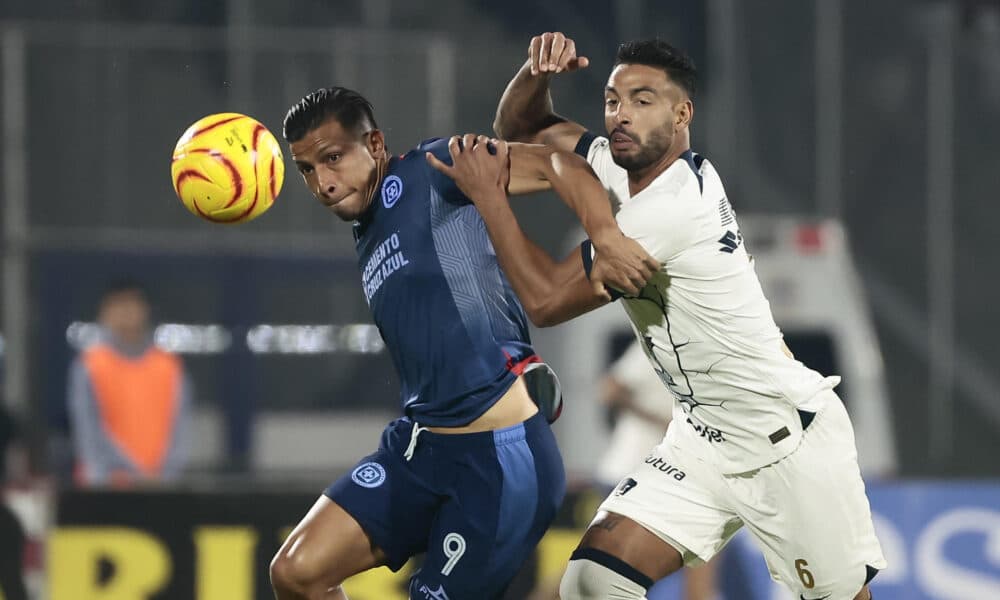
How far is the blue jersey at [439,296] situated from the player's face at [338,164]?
0.30 feet

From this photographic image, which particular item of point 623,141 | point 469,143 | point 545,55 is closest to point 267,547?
point 469,143

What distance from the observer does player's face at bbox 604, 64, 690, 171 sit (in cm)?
485

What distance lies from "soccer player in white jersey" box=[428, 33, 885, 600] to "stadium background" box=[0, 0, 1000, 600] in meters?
3.79

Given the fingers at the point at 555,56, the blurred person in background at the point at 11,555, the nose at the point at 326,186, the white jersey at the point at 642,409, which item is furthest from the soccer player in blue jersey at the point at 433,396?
the white jersey at the point at 642,409

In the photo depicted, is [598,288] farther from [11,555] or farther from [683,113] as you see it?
[11,555]

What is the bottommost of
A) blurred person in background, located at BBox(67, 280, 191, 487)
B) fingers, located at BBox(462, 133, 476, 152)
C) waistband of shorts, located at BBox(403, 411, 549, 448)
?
blurred person in background, located at BBox(67, 280, 191, 487)

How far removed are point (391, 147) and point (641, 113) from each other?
21.4 feet

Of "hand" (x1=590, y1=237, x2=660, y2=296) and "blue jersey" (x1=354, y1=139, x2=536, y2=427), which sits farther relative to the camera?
"blue jersey" (x1=354, y1=139, x2=536, y2=427)

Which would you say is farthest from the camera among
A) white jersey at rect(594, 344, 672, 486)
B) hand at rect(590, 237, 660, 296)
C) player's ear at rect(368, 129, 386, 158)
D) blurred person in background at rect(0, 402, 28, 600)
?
white jersey at rect(594, 344, 672, 486)

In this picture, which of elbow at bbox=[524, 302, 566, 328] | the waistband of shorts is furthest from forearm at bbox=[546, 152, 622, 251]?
the waistband of shorts

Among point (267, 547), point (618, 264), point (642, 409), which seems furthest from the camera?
point (642, 409)

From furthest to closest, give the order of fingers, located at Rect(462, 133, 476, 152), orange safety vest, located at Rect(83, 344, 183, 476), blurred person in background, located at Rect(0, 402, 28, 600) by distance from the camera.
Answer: orange safety vest, located at Rect(83, 344, 183, 476)
blurred person in background, located at Rect(0, 402, 28, 600)
fingers, located at Rect(462, 133, 476, 152)

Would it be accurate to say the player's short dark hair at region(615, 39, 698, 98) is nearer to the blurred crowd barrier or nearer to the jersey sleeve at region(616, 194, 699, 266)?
the jersey sleeve at region(616, 194, 699, 266)

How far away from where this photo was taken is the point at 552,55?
5.06 m
